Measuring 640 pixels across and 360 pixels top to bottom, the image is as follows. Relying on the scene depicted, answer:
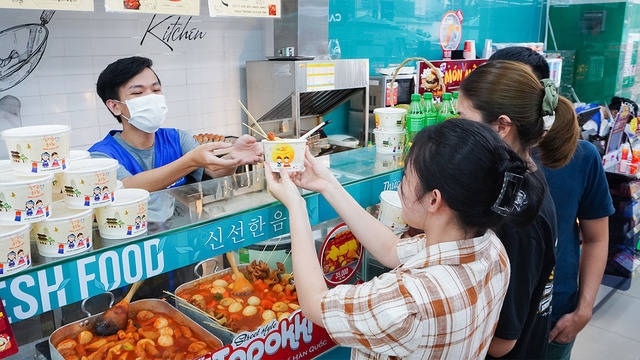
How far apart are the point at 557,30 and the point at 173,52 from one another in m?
6.92

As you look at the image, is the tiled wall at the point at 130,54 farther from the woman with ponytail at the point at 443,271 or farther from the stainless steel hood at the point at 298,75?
the woman with ponytail at the point at 443,271

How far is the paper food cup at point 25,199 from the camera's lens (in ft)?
4.08

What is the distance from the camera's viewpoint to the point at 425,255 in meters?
1.28

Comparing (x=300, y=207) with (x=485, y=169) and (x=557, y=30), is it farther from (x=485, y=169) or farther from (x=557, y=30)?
(x=557, y=30)

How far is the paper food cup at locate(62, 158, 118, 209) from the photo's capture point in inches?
53.8

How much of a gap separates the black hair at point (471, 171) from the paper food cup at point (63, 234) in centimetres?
89

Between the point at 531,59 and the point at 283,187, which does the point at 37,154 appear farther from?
the point at 531,59

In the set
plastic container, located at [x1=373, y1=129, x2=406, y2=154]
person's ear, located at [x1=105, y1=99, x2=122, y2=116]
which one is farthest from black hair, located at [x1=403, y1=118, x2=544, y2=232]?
person's ear, located at [x1=105, y1=99, x2=122, y2=116]

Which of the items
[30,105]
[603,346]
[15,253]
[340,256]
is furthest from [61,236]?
[603,346]

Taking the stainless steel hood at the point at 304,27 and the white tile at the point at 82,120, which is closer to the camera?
the white tile at the point at 82,120

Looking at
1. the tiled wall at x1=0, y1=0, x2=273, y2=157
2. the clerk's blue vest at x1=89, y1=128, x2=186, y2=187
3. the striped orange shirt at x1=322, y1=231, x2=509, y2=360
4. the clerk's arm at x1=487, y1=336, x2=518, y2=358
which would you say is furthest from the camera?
the tiled wall at x1=0, y1=0, x2=273, y2=157

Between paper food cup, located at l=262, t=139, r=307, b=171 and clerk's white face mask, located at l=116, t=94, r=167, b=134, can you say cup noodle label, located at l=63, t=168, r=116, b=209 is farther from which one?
clerk's white face mask, located at l=116, t=94, r=167, b=134

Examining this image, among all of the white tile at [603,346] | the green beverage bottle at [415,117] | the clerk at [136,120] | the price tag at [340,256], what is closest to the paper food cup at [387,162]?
the green beverage bottle at [415,117]

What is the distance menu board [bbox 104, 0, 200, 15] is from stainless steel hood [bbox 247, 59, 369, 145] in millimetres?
1246
